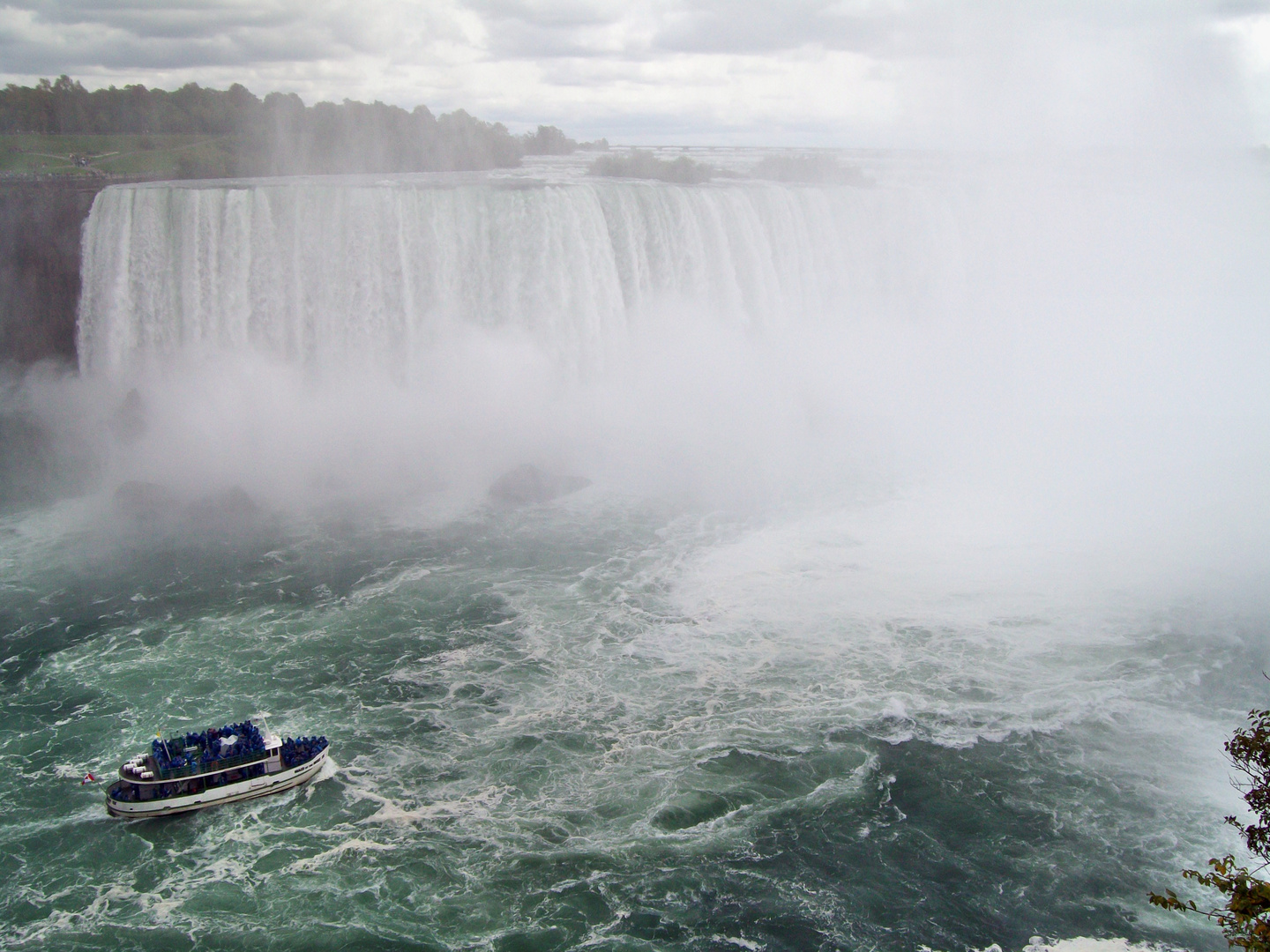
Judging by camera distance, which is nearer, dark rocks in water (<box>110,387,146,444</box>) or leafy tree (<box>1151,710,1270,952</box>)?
leafy tree (<box>1151,710,1270,952</box>)

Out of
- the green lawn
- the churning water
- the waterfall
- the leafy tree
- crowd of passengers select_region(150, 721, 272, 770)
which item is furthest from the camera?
the green lawn

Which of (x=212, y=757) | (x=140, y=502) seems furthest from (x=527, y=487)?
(x=212, y=757)

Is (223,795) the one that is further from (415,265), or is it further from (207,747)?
(415,265)

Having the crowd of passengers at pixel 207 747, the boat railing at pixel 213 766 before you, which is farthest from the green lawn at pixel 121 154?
the boat railing at pixel 213 766

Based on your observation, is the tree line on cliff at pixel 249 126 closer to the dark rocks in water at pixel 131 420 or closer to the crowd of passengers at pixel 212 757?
the dark rocks in water at pixel 131 420

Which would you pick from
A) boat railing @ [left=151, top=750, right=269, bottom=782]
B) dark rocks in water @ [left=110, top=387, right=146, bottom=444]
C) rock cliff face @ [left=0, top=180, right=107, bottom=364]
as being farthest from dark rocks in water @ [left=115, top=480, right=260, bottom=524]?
boat railing @ [left=151, top=750, right=269, bottom=782]

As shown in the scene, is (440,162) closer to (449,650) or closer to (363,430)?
(363,430)

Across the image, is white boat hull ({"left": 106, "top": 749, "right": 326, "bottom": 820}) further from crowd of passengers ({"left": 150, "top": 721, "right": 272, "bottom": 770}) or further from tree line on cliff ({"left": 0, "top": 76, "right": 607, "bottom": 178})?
tree line on cliff ({"left": 0, "top": 76, "right": 607, "bottom": 178})
